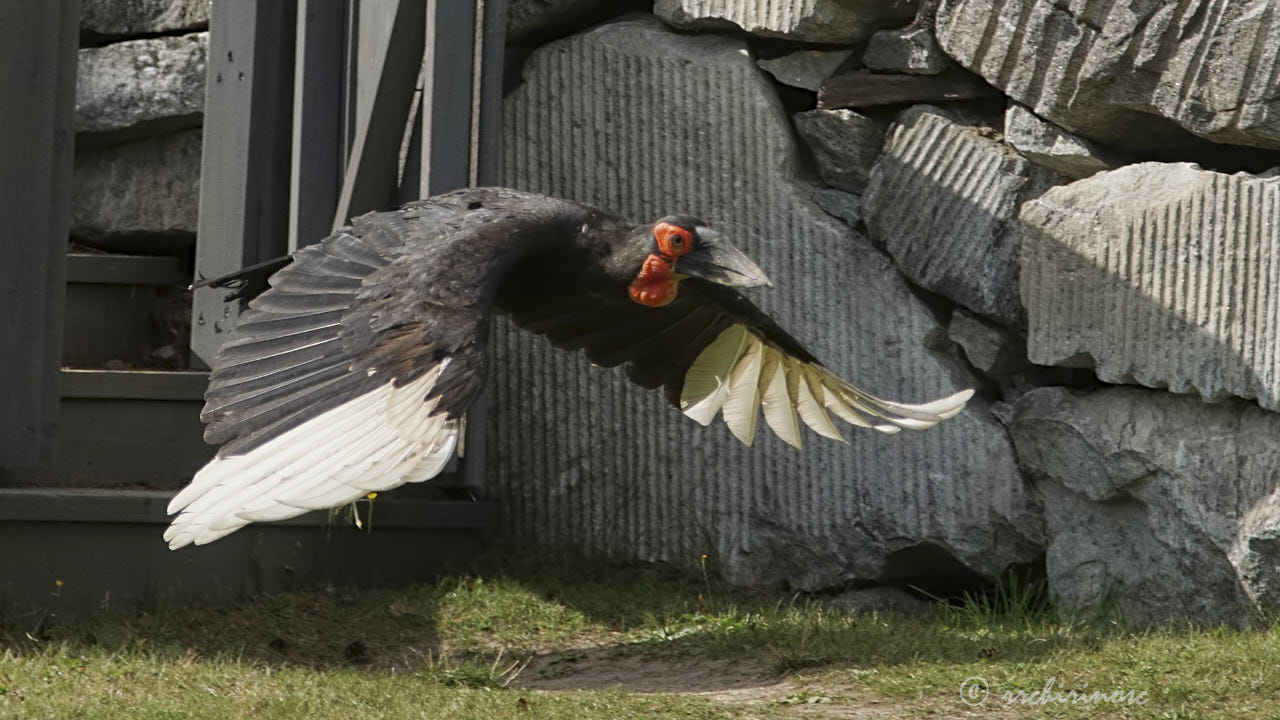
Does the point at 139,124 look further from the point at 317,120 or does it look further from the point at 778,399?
the point at 778,399

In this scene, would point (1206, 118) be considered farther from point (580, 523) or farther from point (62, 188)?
point (62, 188)

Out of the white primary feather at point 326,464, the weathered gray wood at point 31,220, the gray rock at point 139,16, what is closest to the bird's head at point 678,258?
the white primary feather at point 326,464

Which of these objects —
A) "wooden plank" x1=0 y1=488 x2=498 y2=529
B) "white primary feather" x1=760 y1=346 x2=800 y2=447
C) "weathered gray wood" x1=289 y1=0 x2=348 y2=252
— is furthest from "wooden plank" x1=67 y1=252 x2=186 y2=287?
"white primary feather" x1=760 y1=346 x2=800 y2=447

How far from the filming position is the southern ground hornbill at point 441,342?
8.72 ft

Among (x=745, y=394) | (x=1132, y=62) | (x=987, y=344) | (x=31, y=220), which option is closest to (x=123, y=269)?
(x=31, y=220)

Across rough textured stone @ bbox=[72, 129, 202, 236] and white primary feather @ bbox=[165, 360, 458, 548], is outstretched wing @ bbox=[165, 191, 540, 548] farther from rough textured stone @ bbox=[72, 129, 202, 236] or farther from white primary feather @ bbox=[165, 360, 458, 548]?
rough textured stone @ bbox=[72, 129, 202, 236]

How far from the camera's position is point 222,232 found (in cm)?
495

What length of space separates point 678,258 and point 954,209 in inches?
47.3

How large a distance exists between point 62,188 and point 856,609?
250 centimetres

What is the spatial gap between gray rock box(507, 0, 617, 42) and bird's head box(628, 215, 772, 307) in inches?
63.2

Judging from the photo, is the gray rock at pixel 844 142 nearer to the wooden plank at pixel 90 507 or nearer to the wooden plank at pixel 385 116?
the wooden plank at pixel 385 116

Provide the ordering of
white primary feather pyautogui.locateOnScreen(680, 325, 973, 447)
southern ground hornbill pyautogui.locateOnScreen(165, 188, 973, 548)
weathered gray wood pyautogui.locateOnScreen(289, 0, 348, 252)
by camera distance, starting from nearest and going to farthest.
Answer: southern ground hornbill pyautogui.locateOnScreen(165, 188, 973, 548) → white primary feather pyautogui.locateOnScreen(680, 325, 973, 447) → weathered gray wood pyautogui.locateOnScreen(289, 0, 348, 252)

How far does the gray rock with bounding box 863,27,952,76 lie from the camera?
14.5 ft

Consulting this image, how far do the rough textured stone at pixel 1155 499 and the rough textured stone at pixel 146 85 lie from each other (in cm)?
316
